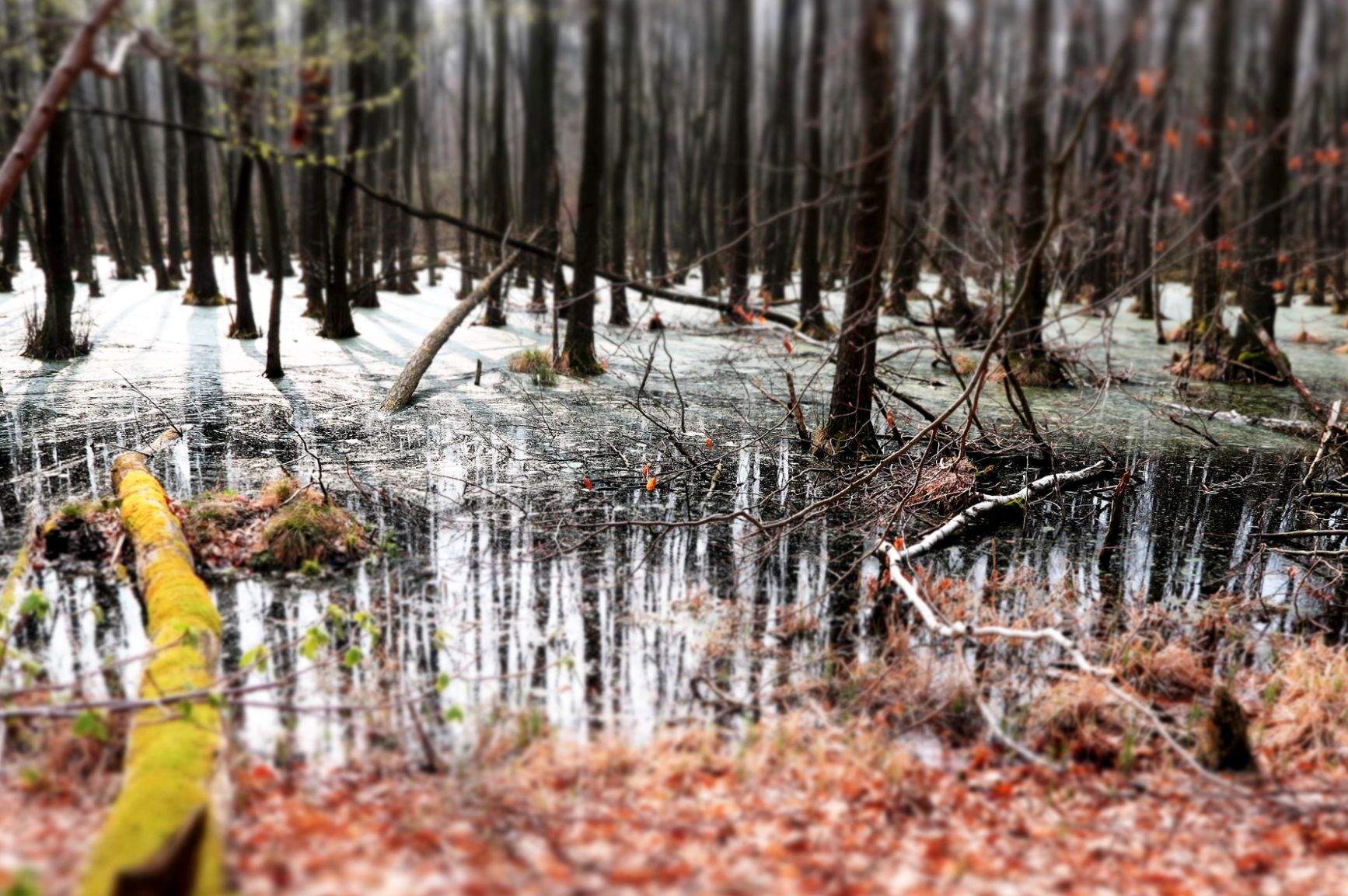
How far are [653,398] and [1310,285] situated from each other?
2315 centimetres

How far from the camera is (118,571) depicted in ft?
Answer: 19.0

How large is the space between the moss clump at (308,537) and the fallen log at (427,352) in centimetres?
416

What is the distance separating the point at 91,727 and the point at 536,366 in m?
9.15

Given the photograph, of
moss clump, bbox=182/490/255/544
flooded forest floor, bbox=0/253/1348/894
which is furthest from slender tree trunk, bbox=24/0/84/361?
moss clump, bbox=182/490/255/544

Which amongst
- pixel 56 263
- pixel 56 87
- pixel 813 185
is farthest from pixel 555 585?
pixel 813 185

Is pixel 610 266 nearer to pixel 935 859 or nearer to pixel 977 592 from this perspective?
pixel 977 592

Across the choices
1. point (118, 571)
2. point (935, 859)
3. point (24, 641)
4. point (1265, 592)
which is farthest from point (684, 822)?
point (1265, 592)

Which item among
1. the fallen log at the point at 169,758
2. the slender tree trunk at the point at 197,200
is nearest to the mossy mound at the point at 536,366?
the fallen log at the point at 169,758

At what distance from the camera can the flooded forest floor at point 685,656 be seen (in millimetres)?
3479

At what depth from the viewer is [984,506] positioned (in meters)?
7.33

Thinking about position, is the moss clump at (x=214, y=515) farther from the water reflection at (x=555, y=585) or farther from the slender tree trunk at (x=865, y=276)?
the slender tree trunk at (x=865, y=276)

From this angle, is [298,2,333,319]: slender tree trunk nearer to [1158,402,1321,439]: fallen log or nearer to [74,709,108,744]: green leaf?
Result: [1158,402,1321,439]: fallen log

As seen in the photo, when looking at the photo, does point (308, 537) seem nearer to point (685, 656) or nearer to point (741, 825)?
point (685, 656)

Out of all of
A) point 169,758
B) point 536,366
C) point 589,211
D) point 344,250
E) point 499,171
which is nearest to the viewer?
point 169,758
